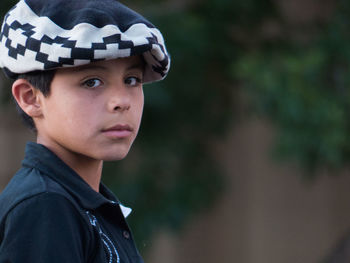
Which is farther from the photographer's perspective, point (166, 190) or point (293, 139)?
point (166, 190)

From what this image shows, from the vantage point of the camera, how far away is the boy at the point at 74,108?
5.08 ft

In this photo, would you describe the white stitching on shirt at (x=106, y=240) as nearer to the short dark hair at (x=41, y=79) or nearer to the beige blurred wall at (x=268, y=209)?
the short dark hair at (x=41, y=79)

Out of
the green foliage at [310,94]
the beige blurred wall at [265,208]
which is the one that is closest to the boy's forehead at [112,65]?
the green foliage at [310,94]

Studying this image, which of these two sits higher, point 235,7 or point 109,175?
point 235,7

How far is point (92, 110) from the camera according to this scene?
66.2 inches

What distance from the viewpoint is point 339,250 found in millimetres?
4488

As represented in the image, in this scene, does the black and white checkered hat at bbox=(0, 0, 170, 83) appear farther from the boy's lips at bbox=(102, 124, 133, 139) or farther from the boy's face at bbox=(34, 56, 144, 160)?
the boy's lips at bbox=(102, 124, 133, 139)

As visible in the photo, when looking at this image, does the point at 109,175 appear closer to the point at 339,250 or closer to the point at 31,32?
the point at 339,250

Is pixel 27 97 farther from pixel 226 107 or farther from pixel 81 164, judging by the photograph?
pixel 226 107

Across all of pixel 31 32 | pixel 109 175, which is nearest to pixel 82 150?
pixel 31 32

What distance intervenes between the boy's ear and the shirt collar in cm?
9

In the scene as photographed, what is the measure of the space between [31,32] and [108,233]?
1.70 ft

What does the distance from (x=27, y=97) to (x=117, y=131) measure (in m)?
0.26

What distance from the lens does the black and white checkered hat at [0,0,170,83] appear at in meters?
1.61
